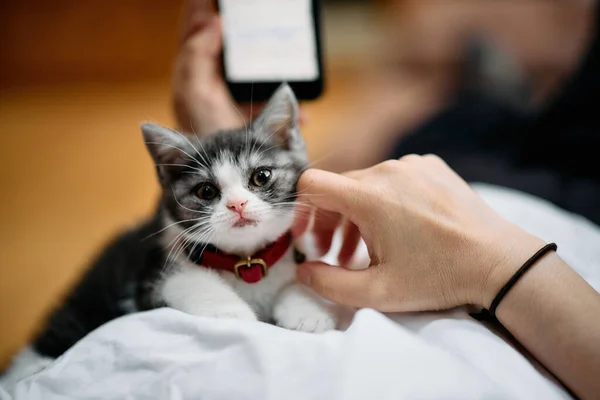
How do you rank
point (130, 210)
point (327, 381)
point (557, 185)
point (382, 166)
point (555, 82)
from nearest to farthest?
point (327, 381)
point (382, 166)
point (557, 185)
point (130, 210)
point (555, 82)

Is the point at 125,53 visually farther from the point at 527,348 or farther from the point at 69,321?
the point at 527,348

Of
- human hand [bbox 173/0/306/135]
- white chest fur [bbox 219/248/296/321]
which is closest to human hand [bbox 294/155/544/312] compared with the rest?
white chest fur [bbox 219/248/296/321]

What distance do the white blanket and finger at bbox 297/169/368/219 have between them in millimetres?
146

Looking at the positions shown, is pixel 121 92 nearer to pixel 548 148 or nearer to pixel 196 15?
pixel 196 15

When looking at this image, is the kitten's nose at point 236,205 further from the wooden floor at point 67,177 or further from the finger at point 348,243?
the wooden floor at point 67,177

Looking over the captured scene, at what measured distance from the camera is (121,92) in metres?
2.02

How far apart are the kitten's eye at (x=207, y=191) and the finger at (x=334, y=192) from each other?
15 cm

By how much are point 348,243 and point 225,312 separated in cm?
23

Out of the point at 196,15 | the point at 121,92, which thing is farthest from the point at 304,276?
the point at 121,92

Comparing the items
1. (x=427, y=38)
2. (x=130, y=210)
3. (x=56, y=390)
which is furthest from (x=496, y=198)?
(x=427, y=38)

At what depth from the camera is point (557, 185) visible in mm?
1237

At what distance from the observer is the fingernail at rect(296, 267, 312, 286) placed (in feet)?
2.34

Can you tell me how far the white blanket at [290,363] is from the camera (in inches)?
20.6

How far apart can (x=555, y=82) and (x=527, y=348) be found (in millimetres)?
2192
